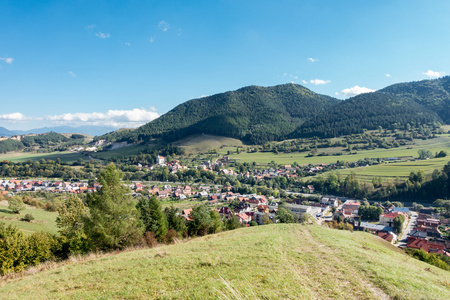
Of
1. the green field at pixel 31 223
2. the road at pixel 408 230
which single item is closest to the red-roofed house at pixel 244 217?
the road at pixel 408 230

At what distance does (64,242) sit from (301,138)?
197 meters

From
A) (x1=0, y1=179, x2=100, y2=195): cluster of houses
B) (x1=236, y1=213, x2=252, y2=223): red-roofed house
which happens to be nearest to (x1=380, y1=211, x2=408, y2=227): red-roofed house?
(x1=236, y1=213, x2=252, y2=223): red-roofed house

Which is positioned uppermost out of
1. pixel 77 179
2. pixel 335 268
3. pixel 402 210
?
→ pixel 335 268

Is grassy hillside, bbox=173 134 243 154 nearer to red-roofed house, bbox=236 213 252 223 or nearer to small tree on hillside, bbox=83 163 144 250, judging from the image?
red-roofed house, bbox=236 213 252 223

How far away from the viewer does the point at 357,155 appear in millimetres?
127188

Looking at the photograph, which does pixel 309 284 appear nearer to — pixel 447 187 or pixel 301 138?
pixel 447 187

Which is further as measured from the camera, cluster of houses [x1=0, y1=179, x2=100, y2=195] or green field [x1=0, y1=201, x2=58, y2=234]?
cluster of houses [x1=0, y1=179, x2=100, y2=195]

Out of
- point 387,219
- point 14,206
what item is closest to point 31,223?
point 14,206

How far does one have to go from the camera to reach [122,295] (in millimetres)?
6852

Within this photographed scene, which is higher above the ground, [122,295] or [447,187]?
[122,295]

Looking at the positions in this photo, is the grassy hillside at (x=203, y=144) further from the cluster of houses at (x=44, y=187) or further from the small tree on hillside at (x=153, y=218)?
the small tree on hillside at (x=153, y=218)

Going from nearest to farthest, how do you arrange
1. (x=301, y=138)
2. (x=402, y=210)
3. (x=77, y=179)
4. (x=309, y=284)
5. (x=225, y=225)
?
(x=309, y=284) → (x=225, y=225) → (x=402, y=210) → (x=77, y=179) → (x=301, y=138)

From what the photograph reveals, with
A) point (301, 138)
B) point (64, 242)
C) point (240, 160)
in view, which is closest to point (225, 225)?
point (64, 242)

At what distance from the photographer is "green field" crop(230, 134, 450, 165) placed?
119931mm
